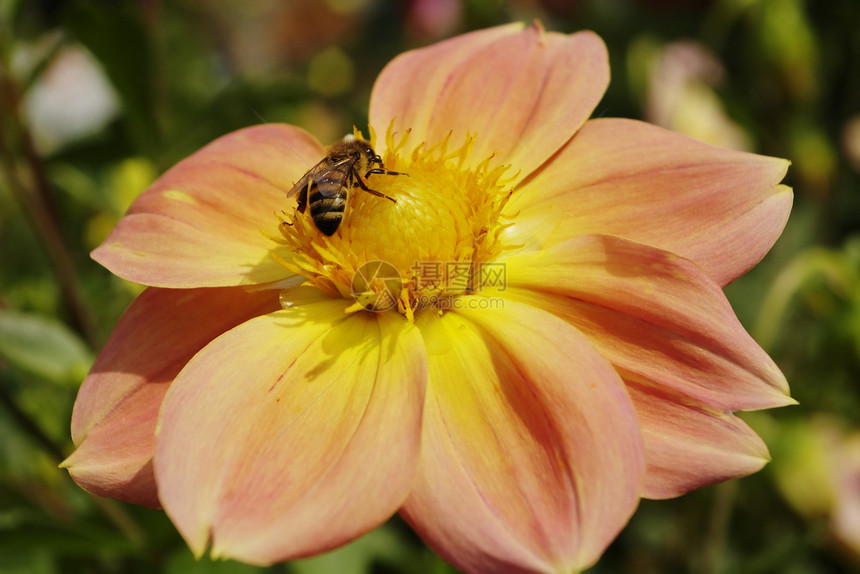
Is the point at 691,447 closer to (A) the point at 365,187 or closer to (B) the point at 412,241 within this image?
(B) the point at 412,241

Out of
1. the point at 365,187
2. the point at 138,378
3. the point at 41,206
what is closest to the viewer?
the point at 138,378

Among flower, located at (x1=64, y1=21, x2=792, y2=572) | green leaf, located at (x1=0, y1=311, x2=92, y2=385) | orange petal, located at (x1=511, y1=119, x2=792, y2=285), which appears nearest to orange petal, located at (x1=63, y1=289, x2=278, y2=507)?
flower, located at (x1=64, y1=21, x2=792, y2=572)

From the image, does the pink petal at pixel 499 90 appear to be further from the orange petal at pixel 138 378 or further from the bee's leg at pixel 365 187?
the orange petal at pixel 138 378

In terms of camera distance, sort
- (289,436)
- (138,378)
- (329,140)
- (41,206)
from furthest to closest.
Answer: (329,140), (41,206), (138,378), (289,436)

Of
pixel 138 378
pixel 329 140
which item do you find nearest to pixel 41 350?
pixel 138 378

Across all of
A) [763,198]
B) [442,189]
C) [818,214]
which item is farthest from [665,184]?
[818,214]

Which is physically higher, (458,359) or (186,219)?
(186,219)

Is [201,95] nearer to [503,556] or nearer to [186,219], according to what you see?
[186,219]
